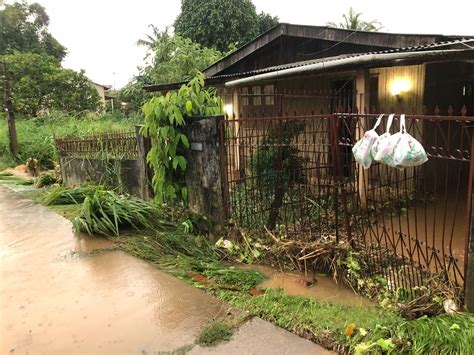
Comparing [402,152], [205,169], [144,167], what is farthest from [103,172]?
[402,152]

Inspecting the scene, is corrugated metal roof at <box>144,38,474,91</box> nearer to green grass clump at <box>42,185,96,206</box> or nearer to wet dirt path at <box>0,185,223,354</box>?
green grass clump at <box>42,185,96,206</box>

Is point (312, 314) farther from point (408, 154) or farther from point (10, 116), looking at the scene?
point (10, 116)

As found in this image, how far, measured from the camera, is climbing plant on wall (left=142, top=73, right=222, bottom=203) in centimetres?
523

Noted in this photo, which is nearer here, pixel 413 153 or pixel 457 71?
pixel 413 153

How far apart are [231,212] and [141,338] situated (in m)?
2.31

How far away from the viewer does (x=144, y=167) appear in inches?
264

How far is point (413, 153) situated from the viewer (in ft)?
9.23

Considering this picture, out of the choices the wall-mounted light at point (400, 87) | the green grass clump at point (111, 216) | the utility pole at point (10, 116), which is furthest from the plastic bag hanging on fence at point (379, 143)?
the utility pole at point (10, 116)

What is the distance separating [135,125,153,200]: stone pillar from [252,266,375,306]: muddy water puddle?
3.11 metres

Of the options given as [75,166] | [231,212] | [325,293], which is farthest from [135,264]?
[75,166]

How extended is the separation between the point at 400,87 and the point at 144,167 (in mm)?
5105

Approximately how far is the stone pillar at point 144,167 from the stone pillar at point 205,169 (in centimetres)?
136

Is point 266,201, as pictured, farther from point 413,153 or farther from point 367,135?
point 413,153

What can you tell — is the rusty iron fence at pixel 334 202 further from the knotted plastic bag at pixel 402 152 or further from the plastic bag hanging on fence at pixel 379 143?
the knotted plastic bag at pixel 402 152
